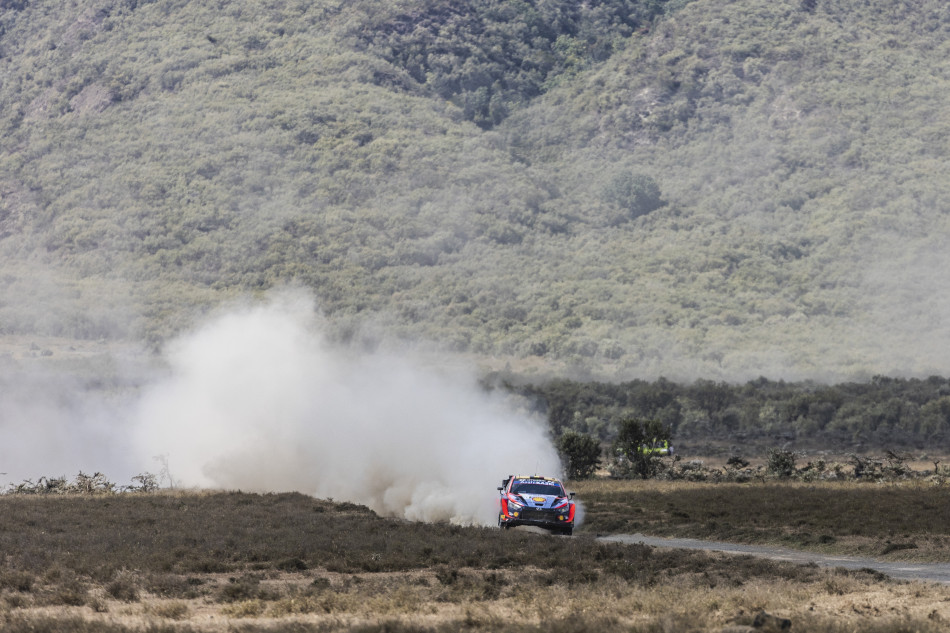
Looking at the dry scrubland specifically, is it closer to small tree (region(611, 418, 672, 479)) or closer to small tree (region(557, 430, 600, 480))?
small tree (region(557, 430, 600, 480))

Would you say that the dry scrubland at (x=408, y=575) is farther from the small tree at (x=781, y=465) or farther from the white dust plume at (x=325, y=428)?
the small tree at (x=781, y=465)

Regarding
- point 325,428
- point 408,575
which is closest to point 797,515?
point 325,428

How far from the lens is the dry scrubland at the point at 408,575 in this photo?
888 inches

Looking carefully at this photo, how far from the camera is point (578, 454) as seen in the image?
81750 millimetres

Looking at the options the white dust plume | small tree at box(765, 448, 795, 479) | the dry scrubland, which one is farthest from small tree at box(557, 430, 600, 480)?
the dry scrubland

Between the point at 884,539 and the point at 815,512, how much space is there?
9.53m

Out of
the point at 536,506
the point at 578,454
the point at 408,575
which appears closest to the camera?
the point at 408,575

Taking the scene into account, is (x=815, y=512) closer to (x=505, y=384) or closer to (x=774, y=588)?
(x=774, y=588)

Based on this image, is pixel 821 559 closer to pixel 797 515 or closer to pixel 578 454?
pixel 797 515

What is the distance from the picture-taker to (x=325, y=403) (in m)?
61.8

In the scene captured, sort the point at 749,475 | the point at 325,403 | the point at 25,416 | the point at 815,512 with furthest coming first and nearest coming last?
the point at 25,416 → the point at 749,475 → the point at 325,403 → the point at 815,512

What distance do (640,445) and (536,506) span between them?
4298 centimetres

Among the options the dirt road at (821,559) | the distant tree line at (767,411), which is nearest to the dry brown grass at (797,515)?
the dirt road at (821,559)

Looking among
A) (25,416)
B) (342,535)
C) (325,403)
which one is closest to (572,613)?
(342,535)
